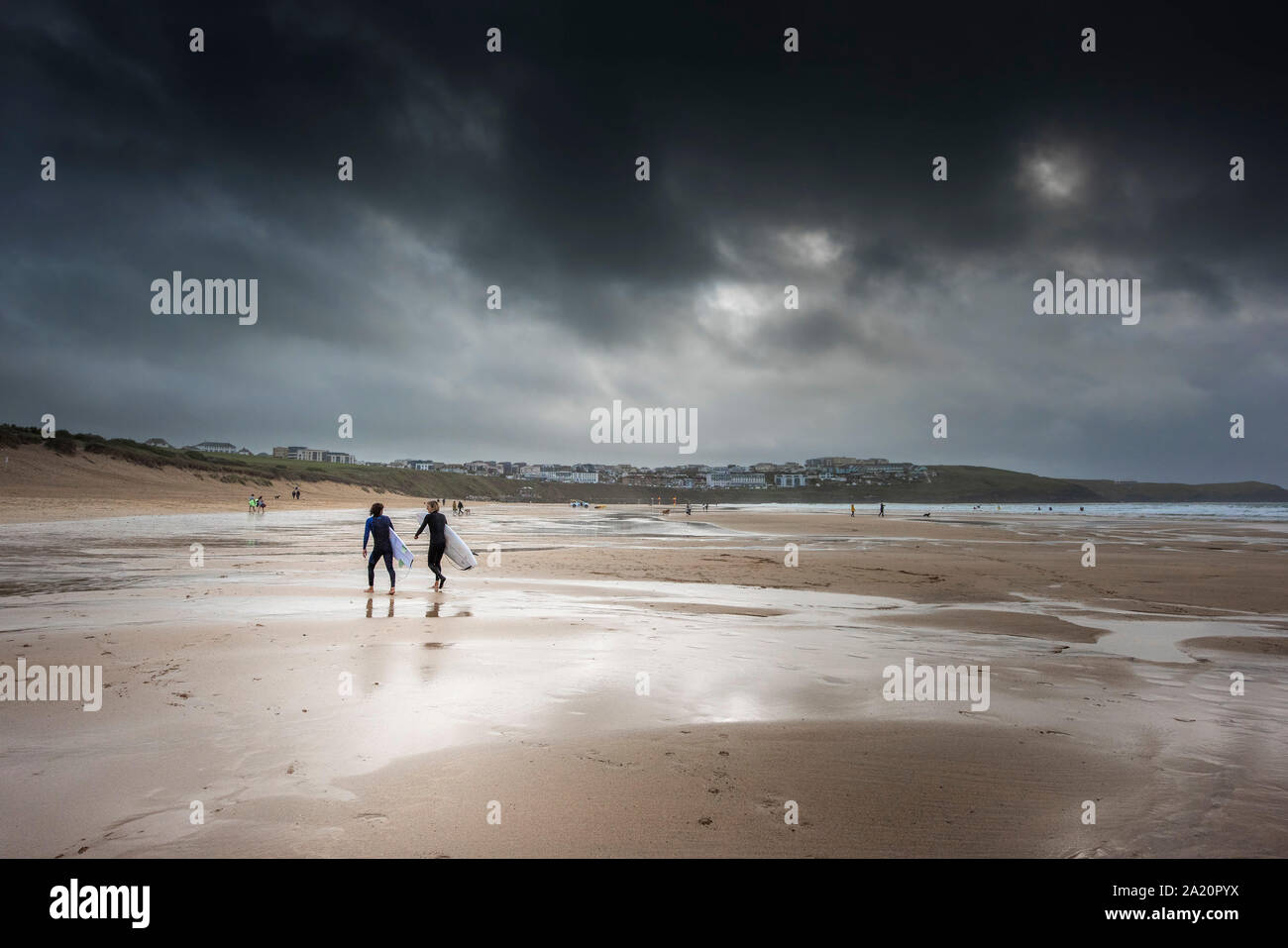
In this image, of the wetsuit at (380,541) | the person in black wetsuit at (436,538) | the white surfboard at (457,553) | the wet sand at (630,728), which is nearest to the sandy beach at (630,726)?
the wet sand at (630,728)

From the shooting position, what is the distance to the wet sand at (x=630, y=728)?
3613mm

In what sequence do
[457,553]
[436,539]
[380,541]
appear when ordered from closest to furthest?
[380,541]
[436,539]
[457,553]

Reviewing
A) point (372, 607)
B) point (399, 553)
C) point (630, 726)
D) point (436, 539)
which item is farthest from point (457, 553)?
A: point (630, 726)

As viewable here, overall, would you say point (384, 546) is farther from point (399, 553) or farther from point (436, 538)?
point (436, 538)

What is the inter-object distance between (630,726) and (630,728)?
5 cm

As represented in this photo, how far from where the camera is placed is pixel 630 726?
18.0ft

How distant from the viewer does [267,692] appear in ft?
20.7

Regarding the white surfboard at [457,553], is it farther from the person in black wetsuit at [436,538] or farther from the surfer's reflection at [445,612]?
the surfer's reflection at [445,612]

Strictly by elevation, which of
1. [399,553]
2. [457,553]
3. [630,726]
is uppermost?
[399,553]

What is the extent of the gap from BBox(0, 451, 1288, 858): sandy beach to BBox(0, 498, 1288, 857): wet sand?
0.10 feet

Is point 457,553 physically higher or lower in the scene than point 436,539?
lower

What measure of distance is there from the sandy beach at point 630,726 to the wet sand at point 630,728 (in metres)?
0.03
